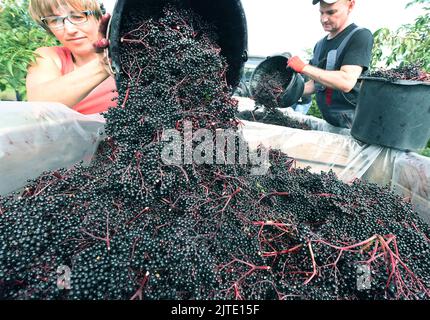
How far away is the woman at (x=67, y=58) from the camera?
1.56m

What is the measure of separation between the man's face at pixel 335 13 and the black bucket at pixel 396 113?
107cm

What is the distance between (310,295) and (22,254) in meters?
1.03

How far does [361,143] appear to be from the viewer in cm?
205

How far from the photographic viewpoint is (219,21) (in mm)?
1520

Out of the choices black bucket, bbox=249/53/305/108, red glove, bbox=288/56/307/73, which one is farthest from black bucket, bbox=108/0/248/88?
black bucket, bbox=249/53/305/108

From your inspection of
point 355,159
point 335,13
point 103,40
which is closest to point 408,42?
point 335,13

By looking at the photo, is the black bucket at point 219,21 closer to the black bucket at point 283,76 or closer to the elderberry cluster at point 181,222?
the elderberry cluster at point 181,222

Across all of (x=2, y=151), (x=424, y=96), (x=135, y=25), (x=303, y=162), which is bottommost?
(x=303, y=162)

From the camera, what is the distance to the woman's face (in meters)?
1.63

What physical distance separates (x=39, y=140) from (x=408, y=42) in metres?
4.85

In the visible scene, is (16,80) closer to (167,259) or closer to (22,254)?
(22,254)

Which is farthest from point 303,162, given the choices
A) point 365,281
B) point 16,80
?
point 16,80

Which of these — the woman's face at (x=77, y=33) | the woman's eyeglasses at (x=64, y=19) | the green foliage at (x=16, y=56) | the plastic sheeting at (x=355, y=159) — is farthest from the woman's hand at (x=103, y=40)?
the plastic sheeting at (x=355, y=159)

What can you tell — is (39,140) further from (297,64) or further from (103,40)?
(297,64)
